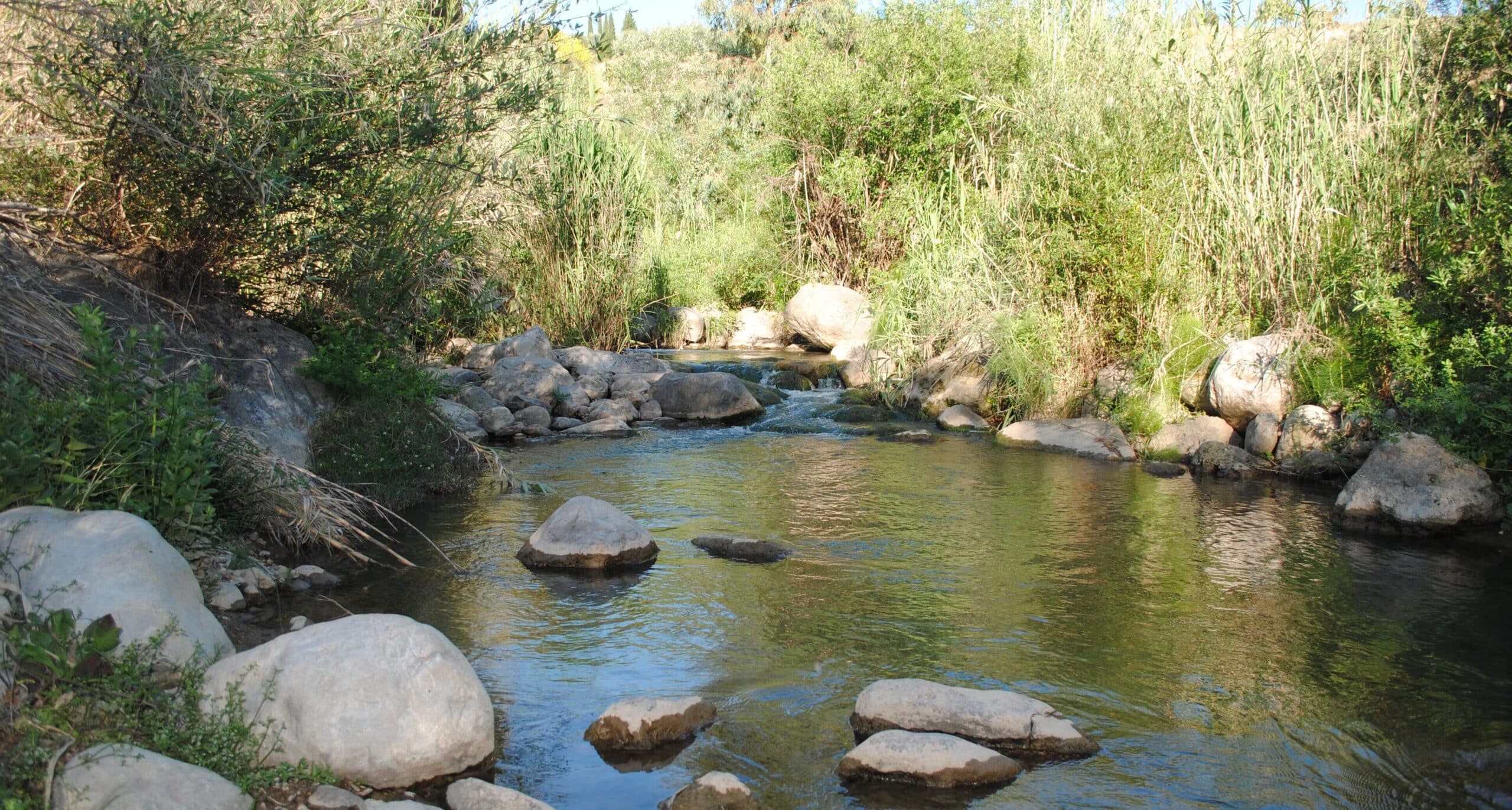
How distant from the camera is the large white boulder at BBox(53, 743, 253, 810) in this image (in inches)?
124

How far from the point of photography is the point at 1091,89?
39.1 ft

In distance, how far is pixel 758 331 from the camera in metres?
19.0

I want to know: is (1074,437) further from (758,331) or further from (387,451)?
(758,331)

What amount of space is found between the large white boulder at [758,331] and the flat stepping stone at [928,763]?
14.5m

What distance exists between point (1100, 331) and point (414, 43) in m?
7.74

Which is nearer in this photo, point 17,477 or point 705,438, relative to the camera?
point 17,477

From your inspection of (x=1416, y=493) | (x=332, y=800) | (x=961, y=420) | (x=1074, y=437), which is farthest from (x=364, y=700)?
(x=961, y=420)

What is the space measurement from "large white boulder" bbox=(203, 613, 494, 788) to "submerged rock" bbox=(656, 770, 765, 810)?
814 millimetres

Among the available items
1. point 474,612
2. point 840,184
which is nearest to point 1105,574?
point 474,612

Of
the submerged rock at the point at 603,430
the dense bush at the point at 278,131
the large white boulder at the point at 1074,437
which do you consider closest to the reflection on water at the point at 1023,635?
the large white boulder at the point at 1074,437

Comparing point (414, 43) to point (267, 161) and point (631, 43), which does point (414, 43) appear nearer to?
point (267, 161)

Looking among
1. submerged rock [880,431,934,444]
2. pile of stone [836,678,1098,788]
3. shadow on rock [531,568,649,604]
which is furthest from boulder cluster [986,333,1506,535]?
shadow on rock [531,568,649,604]

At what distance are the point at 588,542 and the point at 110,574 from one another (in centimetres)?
307

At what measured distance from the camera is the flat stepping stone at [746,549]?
7121 millimetres
